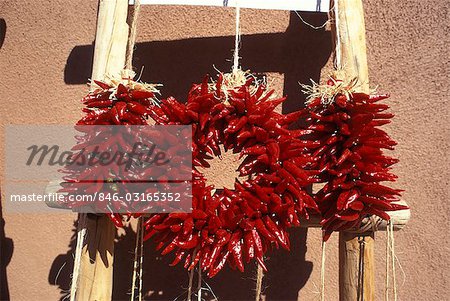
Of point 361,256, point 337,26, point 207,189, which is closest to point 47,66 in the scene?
point 207,189

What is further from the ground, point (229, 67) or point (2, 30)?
point (2, 30)

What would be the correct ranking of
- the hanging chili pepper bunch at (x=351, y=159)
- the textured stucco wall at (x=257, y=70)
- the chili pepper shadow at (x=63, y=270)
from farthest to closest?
the chili pepper shadow at (x=63, y=270), the textured stucco wall at (x=257, y=70), the hanging chili pepper bunch at (x=351, y=159)

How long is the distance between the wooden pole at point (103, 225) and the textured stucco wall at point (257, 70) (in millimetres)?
350

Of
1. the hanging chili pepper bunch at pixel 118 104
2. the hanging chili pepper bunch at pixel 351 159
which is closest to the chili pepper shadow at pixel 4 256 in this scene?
the hanging chili pepper bunch at pixel 118 104

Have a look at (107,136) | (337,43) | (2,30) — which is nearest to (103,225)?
(107,136)

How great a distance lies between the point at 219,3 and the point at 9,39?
1.03 metres

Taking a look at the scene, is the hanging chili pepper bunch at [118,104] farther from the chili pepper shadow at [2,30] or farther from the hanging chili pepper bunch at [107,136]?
the chili pepper shadow at [2,30]

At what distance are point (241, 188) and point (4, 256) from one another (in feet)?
4.19

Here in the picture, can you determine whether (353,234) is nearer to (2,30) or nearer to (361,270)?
(361,270)

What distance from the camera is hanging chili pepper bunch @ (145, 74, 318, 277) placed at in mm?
1075

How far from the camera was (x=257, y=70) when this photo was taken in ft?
5.16

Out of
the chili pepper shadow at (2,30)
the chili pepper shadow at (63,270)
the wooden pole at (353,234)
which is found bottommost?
the chili pepper shadow at (63,270)

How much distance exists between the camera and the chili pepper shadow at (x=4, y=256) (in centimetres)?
173

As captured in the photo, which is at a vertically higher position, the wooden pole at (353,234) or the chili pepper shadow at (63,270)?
the wooden pole at (353,234)
